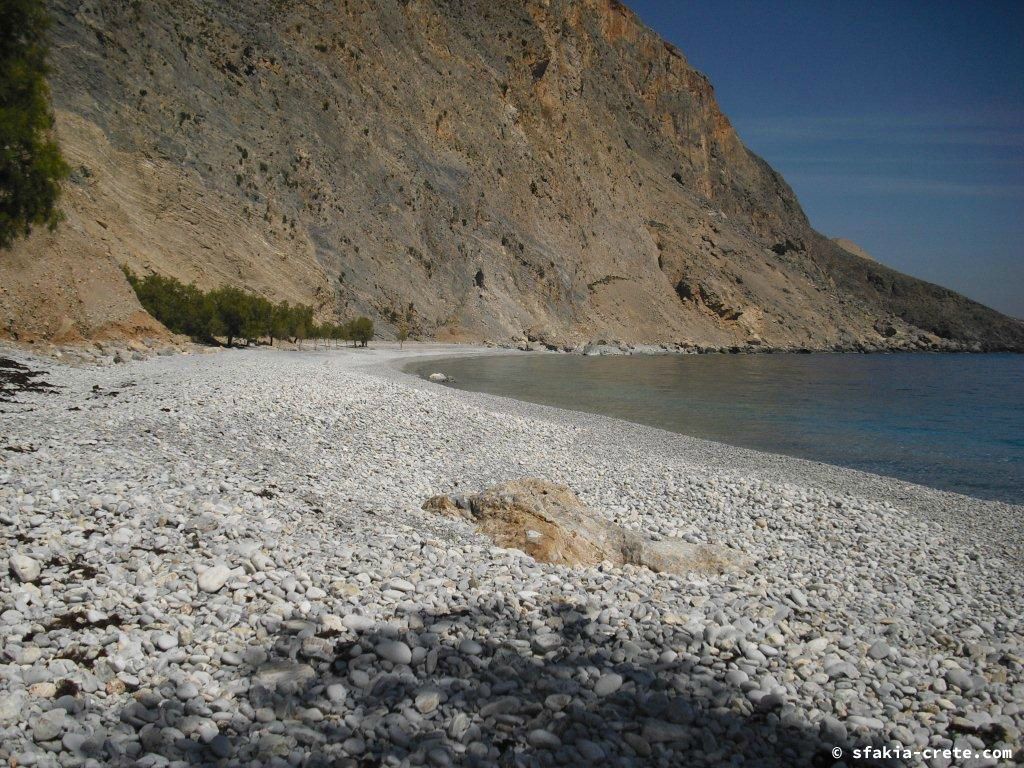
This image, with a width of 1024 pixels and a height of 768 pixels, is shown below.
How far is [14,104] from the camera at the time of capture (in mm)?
17750

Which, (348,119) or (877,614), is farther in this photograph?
(348,119)

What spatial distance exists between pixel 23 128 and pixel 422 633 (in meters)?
19.5

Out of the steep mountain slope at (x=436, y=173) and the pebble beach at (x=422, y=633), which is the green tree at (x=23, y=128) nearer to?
the steep mountain slope at (x=436, y=173)

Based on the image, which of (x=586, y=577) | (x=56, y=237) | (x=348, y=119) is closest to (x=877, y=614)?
(x=586, y=577)

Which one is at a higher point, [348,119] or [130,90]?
[348,119]

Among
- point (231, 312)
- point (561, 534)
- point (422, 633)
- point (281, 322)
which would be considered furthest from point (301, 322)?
point (422, 633)

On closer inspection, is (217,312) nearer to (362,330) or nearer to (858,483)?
(362,330)

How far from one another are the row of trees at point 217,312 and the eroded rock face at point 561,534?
106 feet

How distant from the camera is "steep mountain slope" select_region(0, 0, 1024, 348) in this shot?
4759 cm

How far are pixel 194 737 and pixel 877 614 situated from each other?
6.53m

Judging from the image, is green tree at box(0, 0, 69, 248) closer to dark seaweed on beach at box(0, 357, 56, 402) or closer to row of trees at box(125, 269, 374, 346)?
dark seaweed on beach at box(0, 357, 56, 402)

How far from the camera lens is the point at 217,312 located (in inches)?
1572

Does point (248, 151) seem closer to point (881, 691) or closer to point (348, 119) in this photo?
point (348, 119)

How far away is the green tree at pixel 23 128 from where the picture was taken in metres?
17.2
